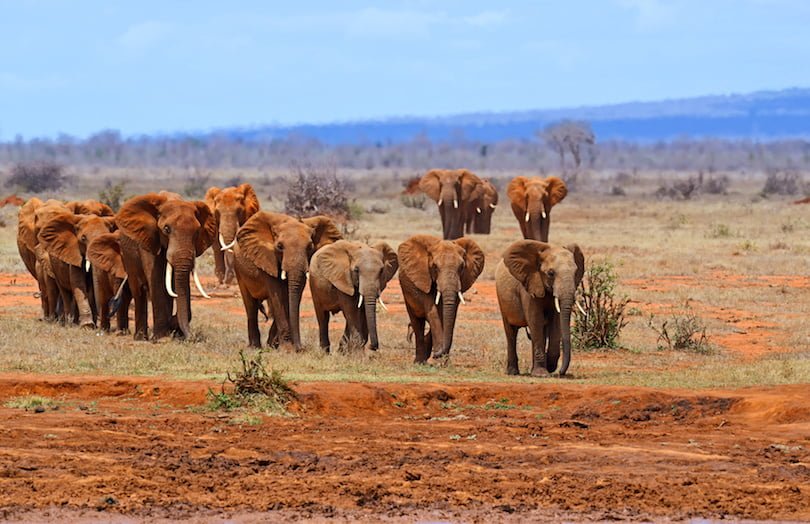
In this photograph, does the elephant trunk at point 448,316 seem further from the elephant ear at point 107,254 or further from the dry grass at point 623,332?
the elephant ear at point 107,254

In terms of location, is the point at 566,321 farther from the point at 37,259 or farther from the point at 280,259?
the point at 37,259

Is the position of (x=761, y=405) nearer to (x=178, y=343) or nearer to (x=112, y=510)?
(x=112, y=510)

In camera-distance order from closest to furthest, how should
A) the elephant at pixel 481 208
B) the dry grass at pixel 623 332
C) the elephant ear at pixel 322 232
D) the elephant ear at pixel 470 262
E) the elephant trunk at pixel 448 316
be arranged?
1. the dry grass at pixel 623 332
2. the elephant trunk at pixel 448 316
3. the elephant ear at pixel 470 262
4. the elephant ear at pixel 322 232
5. the elephant at pixel 481 208

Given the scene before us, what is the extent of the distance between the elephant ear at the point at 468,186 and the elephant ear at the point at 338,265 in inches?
765

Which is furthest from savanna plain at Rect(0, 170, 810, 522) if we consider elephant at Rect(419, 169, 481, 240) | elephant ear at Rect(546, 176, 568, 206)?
elephant at Rect(419, 169, 481, 240)

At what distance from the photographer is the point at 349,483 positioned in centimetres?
1046

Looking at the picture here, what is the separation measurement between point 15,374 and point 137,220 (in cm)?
358

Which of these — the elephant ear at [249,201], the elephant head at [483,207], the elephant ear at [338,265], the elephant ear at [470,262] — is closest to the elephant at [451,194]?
the elephant head at [483,207]

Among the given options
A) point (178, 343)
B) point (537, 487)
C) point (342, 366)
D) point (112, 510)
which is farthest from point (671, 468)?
point (178, 343)

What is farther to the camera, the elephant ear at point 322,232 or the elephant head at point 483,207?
the elephant head at point 483,207

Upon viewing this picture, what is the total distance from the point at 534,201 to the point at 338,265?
16444mm

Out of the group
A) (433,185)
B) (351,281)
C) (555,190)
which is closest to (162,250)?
(351,281)

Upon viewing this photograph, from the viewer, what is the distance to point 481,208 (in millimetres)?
37812

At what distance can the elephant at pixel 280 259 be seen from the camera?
56.9 feet
